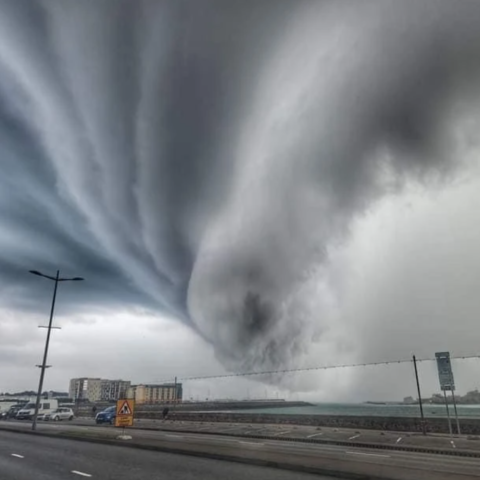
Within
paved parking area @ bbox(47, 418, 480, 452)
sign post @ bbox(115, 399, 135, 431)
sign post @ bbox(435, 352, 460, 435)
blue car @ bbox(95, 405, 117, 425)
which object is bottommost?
paved parking area @ bbox(47, 418, 480, 452)

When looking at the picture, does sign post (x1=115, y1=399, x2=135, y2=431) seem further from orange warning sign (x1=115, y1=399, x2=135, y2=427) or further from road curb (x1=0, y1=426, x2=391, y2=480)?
road curb (x1=0, y1=426, x2=391, y2=480)

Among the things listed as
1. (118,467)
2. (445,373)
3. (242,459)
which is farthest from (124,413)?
(445,373)

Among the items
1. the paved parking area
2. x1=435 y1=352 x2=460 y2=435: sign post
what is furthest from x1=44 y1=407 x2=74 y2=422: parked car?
x1=435 y1=352 x2=460 y2=435: sign post

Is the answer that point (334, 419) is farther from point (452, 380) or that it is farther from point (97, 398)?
point (97, 398)

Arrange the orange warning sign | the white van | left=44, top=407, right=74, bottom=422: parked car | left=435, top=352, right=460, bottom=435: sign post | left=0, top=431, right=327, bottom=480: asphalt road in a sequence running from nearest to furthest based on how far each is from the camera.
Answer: left=0, top=431, right=327, bottom=480: asphalt road → the orange warning sign → left=435, top=352, right=460, bottom=435: sign post → left=44, top=407, right=74, bottom=422: parked car → the white van

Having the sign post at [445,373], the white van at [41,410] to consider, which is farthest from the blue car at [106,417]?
the sign post at [445,373]

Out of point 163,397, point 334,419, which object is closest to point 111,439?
point 334,419
